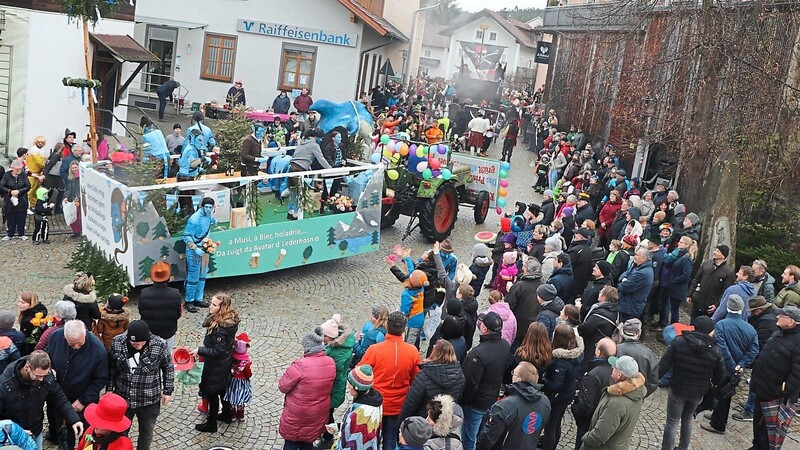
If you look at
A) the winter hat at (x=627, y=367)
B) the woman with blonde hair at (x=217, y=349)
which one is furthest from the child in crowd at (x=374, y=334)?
the winter hat at (x=627, y=367)

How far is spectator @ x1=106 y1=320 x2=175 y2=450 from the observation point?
6074mm

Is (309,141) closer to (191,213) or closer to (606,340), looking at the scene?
(191,213)

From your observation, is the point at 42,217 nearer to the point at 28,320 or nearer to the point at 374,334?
the point at 28,320

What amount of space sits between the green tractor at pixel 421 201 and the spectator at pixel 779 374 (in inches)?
278

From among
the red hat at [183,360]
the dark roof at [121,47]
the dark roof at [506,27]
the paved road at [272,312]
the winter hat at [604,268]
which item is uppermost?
the dark roof at [506,27]

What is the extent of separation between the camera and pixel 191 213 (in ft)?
33.7

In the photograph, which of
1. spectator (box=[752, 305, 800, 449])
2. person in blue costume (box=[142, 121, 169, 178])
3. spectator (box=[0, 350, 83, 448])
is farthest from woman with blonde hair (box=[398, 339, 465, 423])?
person in blue costume (box=[142, 121, 169, 178])

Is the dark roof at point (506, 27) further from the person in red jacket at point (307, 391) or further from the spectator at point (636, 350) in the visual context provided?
the person in red jacket at point (307, 391)

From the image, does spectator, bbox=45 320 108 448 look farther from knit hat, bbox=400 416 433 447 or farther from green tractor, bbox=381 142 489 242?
green tractor, bbox=381 142 489 242

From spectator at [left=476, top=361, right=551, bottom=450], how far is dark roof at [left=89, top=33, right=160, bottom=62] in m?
14.7

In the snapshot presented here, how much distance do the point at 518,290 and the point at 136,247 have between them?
15.5ft

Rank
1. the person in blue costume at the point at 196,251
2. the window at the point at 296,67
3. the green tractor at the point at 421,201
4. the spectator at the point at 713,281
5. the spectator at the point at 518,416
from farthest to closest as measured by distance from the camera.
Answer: the window at the point at 296,67 → the green tractor at the point at 421,201 → the spectator at the point at 713,281 → the person in blue costume at the point at 196,251 → the spectator at the point at 518,416

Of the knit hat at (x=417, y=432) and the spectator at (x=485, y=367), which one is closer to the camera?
the knit hat at (x=417, y=432)

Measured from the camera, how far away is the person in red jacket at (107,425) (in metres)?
5.13
